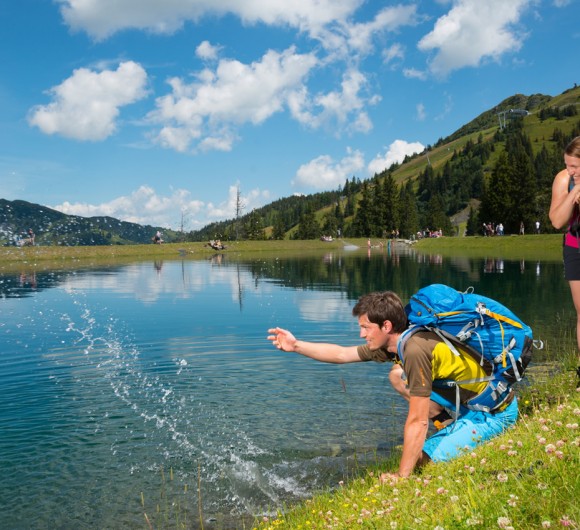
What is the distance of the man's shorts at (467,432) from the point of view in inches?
243

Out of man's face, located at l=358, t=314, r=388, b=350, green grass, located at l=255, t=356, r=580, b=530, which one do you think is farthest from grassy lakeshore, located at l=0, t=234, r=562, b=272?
green grass, located at l=255, t=356, r=580, b=530

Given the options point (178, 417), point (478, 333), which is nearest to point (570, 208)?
point (478, 333)

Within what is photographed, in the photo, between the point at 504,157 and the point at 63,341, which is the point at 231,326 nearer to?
the point at 63,341

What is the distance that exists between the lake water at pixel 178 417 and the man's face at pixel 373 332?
2.46 meters

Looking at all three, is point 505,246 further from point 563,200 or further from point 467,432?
point 467,432

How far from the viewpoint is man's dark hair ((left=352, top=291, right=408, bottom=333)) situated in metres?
6.28

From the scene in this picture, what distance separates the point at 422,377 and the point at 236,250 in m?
106

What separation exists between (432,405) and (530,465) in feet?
10.2

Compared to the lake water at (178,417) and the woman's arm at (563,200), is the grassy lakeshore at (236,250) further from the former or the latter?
the woman's arm at (563,200)

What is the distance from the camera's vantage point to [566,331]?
54.2 ft

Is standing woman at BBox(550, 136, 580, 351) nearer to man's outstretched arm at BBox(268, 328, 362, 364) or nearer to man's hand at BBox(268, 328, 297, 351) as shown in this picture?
man's outstretched arm at BBox(268, 328, 362, 364)

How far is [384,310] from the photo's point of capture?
628cm

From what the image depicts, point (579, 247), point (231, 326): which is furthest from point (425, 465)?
point (231, 326)

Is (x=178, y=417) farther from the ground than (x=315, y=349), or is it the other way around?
(x=315, y=349)
